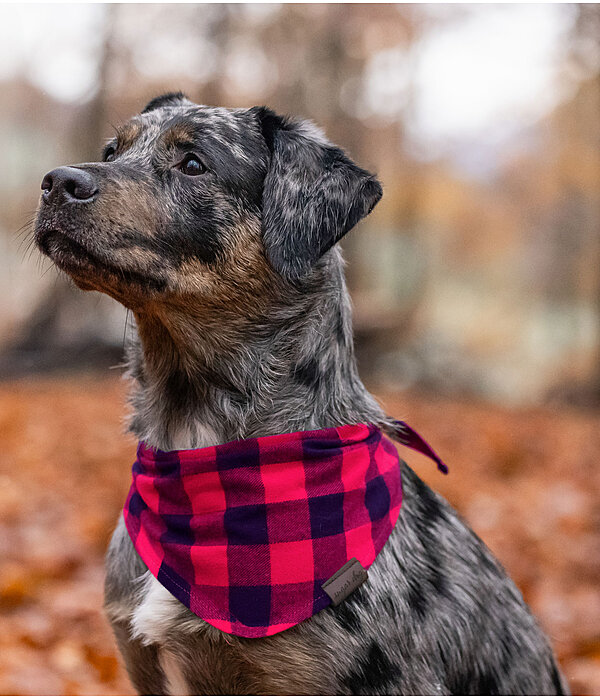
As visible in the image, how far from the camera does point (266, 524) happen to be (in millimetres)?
2672

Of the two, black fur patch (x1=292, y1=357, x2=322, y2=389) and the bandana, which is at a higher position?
black fur patch (x1=292, y1=357, x2=322, y2=389)

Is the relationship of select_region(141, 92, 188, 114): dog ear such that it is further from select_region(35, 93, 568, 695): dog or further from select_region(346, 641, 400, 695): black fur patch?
select_region(346, 641, 400, 695): black fur patch

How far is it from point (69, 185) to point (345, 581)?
1746 millimetres

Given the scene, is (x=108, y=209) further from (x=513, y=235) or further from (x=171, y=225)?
(x=513, y=235)

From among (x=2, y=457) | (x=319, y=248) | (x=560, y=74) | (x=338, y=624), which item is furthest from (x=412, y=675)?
(x=560, y=74)

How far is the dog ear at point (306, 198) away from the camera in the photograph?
→ 2.80 m

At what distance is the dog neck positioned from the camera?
2.87 metres

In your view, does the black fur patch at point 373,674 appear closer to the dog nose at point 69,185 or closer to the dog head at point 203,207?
the dog head at point 203,207

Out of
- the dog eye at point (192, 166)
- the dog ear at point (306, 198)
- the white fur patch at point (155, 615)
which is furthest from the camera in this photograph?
the dog eye at point (192, 166)

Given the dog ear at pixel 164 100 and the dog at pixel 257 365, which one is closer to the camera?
the dog at pixel 257 365

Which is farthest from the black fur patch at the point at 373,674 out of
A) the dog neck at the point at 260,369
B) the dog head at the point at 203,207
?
the dog head at the point at 203,207

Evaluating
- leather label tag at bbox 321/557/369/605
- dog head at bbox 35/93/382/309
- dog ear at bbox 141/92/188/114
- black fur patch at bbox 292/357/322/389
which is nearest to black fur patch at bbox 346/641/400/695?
leather label tag at bbox 321/557/369/605

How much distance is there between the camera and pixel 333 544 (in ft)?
8.70

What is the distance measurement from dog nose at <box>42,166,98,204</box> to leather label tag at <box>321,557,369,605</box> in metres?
1.63
